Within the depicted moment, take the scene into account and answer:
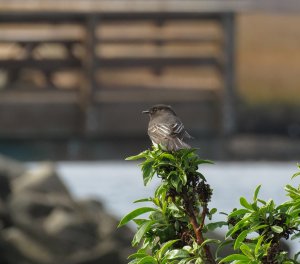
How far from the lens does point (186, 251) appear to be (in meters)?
3.42

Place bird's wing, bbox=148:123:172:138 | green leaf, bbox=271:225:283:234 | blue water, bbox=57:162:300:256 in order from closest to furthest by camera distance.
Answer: green leaf, bbox=271:225:283:234
bird's wing, bbox=148:123:172:138
blue water, bbox=57:162:300:256

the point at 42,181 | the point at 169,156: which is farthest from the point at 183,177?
the point at 42,181

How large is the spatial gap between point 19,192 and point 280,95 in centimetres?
799

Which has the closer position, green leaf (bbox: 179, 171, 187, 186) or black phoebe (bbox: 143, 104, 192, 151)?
green leaf (bbox: 179, 171, 187, 186)

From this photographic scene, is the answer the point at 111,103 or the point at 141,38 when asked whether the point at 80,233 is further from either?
the point at 141,38

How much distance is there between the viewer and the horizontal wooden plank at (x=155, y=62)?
18.2 meters

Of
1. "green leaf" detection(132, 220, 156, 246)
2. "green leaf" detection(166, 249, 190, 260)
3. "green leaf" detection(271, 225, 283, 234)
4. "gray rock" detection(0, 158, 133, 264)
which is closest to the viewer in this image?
"green leaf" detection(271, 225, 283, 234)

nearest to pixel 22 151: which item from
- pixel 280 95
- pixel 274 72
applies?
pixel 280 95

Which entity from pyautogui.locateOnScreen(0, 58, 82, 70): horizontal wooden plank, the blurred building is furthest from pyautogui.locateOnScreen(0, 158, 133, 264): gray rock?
pyautogui.locateOnScreen(0, 58, 82, 70): horizontal wooden plank

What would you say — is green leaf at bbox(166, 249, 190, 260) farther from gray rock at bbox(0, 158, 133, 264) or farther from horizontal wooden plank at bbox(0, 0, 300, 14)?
horizontal wooden plank at bbox(0, 0, 300, 14)

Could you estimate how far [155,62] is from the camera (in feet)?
59.8

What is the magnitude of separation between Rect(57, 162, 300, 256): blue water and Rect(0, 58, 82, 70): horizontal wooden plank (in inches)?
162

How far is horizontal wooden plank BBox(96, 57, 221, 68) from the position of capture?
719 inches

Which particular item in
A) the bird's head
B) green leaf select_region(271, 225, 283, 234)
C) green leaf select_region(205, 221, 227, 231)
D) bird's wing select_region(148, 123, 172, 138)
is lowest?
green leaf select_region(205, 221, 227, 231)
